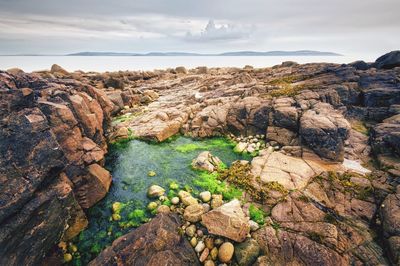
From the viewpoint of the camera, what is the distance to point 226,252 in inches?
358

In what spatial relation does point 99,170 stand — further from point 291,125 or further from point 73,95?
point 291,125

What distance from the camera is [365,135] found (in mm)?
18547

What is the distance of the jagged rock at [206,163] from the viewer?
52.0ft

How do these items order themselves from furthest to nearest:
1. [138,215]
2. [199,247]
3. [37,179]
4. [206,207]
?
1. [206,207]
2. [138,215]
3. [199,247]
4. [37,179]

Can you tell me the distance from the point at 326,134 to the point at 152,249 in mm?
13779

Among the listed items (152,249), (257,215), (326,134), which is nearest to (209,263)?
(152,249)

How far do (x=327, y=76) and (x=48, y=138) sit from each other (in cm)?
3093

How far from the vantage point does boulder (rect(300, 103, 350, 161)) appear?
1532 centimetres

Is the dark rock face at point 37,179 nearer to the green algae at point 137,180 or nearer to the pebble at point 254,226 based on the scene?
the green algae at point 137,180

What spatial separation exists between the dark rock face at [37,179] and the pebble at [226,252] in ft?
22.6

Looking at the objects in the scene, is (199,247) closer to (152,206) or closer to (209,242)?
(209,242)

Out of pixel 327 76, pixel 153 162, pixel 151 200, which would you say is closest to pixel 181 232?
pixel 151 200

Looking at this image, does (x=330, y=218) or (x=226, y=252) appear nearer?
(x=226, y=252)

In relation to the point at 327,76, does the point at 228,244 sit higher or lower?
lower
